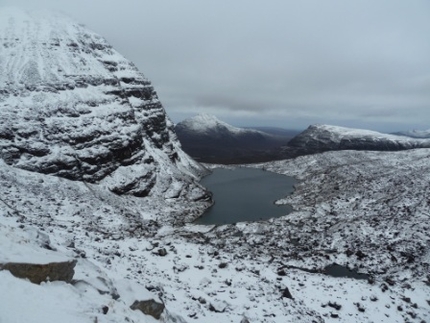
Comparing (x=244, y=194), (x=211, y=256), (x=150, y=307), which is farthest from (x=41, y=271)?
(x=244, y=194)

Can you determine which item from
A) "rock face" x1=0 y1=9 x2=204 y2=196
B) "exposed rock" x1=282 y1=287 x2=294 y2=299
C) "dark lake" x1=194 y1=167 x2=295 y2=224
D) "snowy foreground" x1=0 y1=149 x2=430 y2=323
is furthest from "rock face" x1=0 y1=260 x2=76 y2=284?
"dark lake" x1=194 y1=167 x2=295 y2=224

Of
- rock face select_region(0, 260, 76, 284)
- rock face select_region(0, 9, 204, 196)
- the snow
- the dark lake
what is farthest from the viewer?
the dark lake

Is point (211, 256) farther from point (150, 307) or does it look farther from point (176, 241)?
point (150, 307)

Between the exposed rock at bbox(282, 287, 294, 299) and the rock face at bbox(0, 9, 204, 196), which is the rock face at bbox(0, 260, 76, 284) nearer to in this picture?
the exposed rock at bbox(282, 287, 294, 299)

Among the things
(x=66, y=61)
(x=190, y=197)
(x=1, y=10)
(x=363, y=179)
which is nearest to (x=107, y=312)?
(x=190, y=197)

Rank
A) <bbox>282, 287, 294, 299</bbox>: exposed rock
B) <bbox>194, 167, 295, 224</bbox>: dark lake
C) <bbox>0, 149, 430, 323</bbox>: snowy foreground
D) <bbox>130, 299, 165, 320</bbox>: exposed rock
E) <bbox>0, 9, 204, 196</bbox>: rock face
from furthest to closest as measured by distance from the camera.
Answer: <bbox>194, 167, 295, 224</bbox>: dark lake → <bbox>0, 9, 204, 196</bbox>: rock face → <bbox>282, 287, 294, 299</bbox>: exposed rock → <bbox>130, 299, 165, 320</bbox>: exposed rock → <bbox>0, 149, 430, 323</bbox>: snowy foreground

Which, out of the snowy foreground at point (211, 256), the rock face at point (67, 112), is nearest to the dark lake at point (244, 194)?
the snowy foreground at point (211, 256)

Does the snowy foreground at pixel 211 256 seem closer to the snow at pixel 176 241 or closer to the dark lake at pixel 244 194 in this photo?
the snow at pixel 176 241
